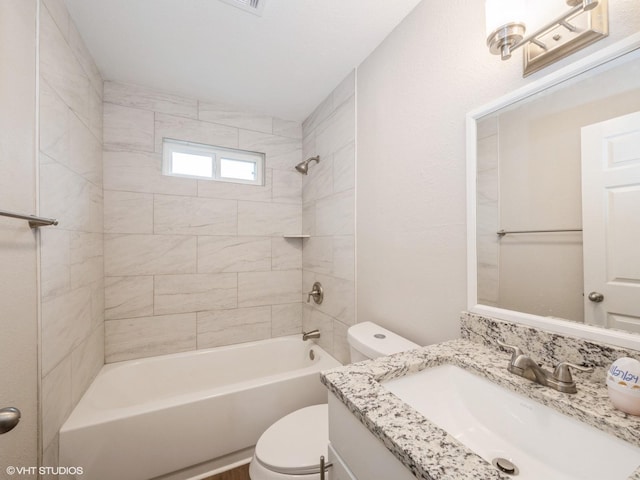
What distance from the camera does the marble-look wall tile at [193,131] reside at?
1938mm

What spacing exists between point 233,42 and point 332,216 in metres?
1.21

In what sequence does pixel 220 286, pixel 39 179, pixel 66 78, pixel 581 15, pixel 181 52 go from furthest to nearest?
pixel 220 286 → pixel 181 52 → pixel 66 78 → pixel 39 179 → pixel 581 15

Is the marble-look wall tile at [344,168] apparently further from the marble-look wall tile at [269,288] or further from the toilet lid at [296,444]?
the toilet lid at [296,444]

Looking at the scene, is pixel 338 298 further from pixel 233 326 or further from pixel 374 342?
pixel 233 326

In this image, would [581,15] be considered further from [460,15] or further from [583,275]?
[583,275]

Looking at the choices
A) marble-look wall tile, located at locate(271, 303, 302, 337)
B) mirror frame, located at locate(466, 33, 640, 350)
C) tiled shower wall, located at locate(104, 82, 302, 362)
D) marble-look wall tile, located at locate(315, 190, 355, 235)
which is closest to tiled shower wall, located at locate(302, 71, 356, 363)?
marble-look wall tile, located at locate(315, 190, 355, 235)

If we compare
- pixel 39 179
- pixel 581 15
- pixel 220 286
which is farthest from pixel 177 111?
pixel 581 15

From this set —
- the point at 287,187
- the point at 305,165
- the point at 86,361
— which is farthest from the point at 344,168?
the point at 86,361

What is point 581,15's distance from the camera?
2.26 ft

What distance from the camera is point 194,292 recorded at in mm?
2035

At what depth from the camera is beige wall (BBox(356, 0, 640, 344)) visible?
3.32 feet

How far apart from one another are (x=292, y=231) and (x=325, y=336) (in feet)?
3.20

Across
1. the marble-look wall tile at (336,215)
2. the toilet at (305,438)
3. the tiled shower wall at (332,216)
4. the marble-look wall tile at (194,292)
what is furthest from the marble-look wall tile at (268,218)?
the toilet at (305,438)

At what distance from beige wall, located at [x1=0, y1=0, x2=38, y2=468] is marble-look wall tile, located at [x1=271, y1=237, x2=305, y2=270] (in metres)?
1.51
